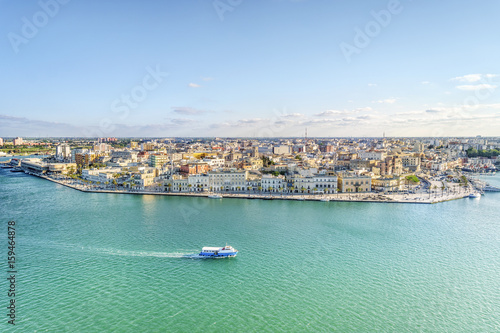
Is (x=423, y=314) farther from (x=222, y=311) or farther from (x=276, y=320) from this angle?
(x=222, y=311)

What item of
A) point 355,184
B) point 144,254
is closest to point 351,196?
point 355,184

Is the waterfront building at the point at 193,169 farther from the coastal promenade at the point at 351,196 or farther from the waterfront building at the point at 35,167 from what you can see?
the waterfront building at the point at 35,167

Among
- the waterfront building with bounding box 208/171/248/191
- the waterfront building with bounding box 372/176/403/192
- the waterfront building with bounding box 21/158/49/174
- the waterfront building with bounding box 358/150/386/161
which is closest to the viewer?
the waterfront building with bounding box 372/176/403/192

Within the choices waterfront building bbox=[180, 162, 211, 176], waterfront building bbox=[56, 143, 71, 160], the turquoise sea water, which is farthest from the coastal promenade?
waterfront building bbox=[56, 143, 71, 160]

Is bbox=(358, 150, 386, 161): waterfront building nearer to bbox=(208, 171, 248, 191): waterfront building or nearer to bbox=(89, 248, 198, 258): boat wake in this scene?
bbox=(208, 171, 248, 191): waterfront building

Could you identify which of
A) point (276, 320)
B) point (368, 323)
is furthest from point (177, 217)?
point (368, 323)

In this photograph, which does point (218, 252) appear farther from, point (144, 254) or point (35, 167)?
point (35, 167)
